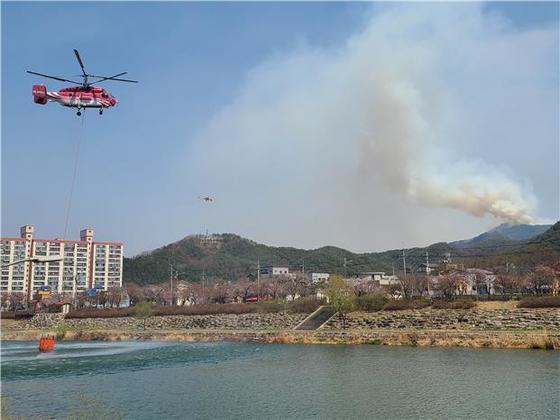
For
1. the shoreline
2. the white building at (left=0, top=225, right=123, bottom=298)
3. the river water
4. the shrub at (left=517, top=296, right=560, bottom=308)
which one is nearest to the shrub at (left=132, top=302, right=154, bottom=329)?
the shoreline

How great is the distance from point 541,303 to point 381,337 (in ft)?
54.6

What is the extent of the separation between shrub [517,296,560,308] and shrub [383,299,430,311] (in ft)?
34.4

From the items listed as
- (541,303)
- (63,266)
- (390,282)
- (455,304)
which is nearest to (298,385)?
(455,304)

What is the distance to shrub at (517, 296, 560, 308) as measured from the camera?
4697cm

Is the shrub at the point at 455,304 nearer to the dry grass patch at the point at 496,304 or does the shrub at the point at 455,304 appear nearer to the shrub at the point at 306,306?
the dry grass patch at the point at 496,304

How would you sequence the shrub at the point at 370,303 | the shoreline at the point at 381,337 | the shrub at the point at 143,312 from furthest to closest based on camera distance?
1. the shrub at the point at 143,312
2. the shrub at the point at 370,303
3. the shoreline at the point at 381,337

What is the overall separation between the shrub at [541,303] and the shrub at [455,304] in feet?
15.9

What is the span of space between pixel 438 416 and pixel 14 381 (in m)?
26.0

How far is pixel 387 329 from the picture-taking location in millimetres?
51156

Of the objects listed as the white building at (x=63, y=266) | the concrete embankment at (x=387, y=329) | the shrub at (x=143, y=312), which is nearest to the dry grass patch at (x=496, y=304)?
the concrete embankment at (x=387, y=329)

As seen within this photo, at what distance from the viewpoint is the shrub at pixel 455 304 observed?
52.2 metres

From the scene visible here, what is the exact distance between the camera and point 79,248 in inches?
6471

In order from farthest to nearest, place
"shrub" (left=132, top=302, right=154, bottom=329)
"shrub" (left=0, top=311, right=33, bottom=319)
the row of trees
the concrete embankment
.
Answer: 1. "shrub" (left=0, top=311, right=33, bottom=319)
2. "shrub" (left=132, top=302, right=154, bottom=329)
3. the row of trees
4. the concrete embankment

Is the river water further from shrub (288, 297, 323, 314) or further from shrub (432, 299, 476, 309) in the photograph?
shrub (288, 297, 323, 314)
